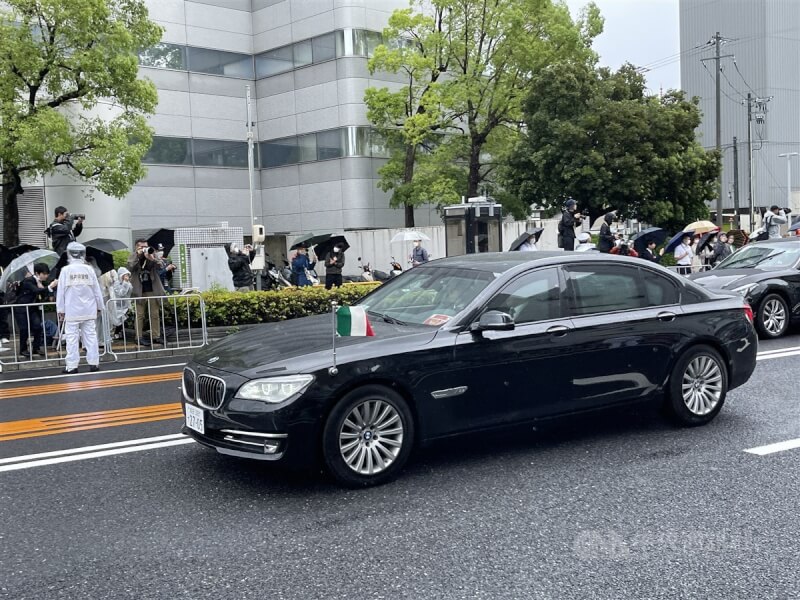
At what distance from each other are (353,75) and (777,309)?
26.9m

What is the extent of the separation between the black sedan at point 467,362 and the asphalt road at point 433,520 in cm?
30

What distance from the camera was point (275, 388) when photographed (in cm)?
518

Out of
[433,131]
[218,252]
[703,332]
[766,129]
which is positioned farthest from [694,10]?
[703,332]

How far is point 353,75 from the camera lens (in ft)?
119

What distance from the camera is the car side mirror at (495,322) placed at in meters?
5.68

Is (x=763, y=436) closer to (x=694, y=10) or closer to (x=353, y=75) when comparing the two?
(x=353, y=75)

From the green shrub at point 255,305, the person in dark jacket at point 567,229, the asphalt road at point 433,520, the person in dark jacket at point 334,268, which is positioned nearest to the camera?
the asphalt road at point 433,520

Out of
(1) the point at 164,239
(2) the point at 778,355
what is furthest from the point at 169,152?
(2) the point at 778,355

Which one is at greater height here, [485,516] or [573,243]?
[573,243]

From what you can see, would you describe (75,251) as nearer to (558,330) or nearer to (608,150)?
(558,330)

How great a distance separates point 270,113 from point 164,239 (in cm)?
1751

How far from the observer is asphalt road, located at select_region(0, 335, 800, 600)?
3990 millimetres

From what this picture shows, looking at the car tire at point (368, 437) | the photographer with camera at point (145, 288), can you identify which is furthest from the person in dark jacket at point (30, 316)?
the car tire at point (368, 437)

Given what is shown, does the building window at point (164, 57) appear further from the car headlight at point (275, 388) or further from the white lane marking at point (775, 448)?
the white lane marking at point (775, 448)
